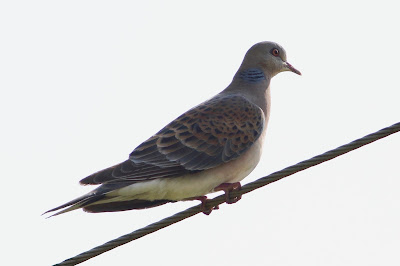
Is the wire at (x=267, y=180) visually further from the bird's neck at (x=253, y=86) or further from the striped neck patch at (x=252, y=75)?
the striped neck patch at (x=252, y=75)

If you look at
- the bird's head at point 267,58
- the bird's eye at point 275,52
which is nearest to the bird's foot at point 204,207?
the bird's head at point 267,58

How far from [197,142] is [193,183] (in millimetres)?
501

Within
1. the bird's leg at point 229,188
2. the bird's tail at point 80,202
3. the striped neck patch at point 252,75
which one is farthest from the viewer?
the striped neck patch at point 252,75

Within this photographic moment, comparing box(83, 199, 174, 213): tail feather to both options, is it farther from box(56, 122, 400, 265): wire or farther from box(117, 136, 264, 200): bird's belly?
box(56, 122, 400, 265): wire

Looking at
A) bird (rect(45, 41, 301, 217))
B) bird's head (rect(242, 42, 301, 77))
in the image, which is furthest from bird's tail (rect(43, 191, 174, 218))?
bird's head (rect(242, 42, 301, 77))

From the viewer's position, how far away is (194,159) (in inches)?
277

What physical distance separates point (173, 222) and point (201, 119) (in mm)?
2041

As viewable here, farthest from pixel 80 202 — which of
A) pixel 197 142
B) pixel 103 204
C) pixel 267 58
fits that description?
pixel 267 58

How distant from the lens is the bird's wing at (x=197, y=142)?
677 cm

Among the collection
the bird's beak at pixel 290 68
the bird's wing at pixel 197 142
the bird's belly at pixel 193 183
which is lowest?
the bird's belly at pixel 193 183

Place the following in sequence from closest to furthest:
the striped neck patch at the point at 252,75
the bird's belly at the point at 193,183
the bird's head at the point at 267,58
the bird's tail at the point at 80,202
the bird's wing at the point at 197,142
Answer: the bird's tail at the point at 80,202
the bird's belly at the point at 193,183
the bird's wing at the point at 197,142
the striped neck patch at the point at 252,75
the bird's head at the point at 267,58

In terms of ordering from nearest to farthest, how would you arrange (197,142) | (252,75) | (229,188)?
1. (229,188)
2. (197,142)
3. (252,75)

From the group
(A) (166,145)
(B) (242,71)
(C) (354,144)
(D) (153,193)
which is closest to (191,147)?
(A) (166,145)

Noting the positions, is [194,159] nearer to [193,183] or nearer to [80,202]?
[193,183]
